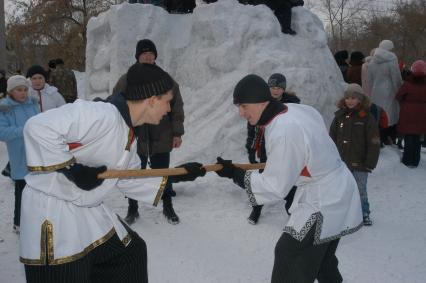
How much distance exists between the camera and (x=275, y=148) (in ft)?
7.58

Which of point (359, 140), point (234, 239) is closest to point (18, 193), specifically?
point (234, 239)

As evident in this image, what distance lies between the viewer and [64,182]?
7.00 feet

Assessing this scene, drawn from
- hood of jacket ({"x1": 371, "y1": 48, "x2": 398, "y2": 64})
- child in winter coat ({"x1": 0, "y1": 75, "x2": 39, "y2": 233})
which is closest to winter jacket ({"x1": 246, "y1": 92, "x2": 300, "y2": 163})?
child in winter coat ({"x1": 0, "y1": 75, "x2": 39, "y2": 233})

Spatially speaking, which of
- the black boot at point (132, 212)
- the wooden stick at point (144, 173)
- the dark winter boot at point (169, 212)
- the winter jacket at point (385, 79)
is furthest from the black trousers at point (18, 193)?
the winter jacket at point (385, 79)

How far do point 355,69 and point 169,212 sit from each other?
4.87 metres

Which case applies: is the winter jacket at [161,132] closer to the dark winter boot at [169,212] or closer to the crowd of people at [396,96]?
the dark winter boot at [169,212]

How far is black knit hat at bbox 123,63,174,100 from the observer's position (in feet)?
7.50

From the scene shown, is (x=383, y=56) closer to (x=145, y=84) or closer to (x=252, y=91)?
(x=252, y=91)

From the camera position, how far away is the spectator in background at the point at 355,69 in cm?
786

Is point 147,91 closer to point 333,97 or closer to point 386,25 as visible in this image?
point 333,97

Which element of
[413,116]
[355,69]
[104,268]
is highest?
[355,69]

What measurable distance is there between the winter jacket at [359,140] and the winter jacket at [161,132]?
1572mm

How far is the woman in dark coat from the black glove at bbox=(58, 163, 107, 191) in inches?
220

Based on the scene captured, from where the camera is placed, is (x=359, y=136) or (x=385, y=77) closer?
(x=359, y=136)
